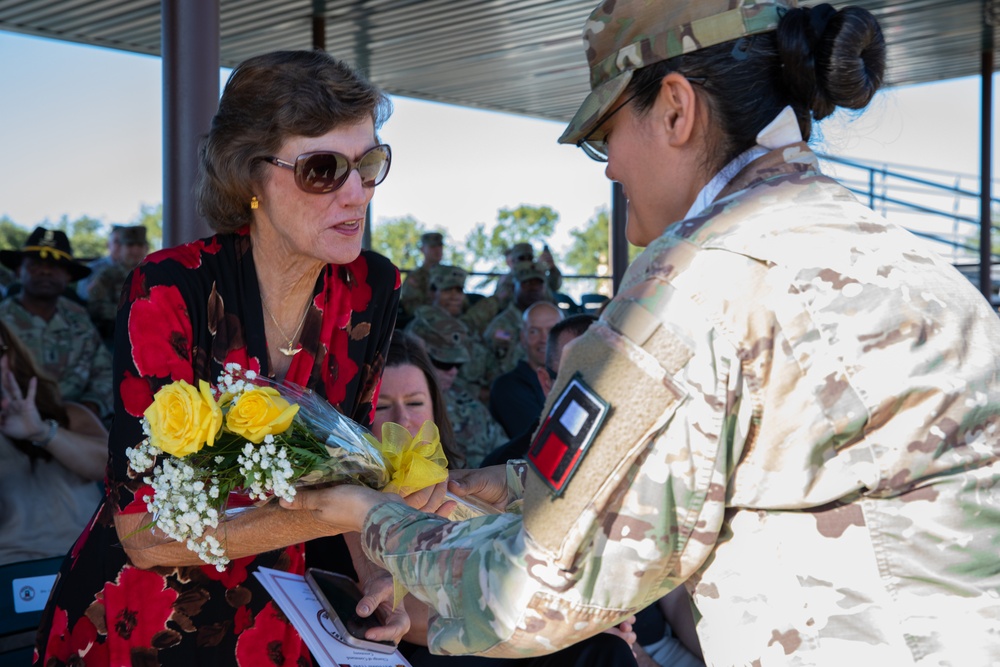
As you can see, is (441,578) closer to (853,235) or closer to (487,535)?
(487,535)

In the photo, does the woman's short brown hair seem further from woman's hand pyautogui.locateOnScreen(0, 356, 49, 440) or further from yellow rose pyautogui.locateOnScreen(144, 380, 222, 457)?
woman's hand pyautogui.locateOnScreen(0, 356, 49, 440)

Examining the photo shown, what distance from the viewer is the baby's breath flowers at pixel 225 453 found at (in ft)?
5.52

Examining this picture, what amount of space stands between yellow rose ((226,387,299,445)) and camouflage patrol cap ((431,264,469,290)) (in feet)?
29.5

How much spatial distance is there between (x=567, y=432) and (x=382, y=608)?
106 centimetres

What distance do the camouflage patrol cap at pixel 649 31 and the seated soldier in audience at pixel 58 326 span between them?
22.2 feet

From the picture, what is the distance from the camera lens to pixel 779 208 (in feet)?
4.11

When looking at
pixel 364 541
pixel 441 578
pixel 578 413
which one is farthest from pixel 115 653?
pixel 578 413

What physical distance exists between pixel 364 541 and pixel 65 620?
0.88 meters

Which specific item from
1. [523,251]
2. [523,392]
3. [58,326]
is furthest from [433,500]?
[523,251]

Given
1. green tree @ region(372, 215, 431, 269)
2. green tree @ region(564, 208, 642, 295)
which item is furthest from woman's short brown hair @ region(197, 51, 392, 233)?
green tree @ region(564, 208, 642, 295)

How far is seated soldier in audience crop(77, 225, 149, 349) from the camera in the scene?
9.27 meters

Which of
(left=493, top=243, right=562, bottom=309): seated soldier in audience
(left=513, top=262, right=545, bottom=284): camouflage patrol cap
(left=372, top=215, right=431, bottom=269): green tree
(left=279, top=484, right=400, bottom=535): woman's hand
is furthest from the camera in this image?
(left=372, top=215, right=431, bottom=269): green tree

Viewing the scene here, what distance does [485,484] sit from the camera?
2.17 meters

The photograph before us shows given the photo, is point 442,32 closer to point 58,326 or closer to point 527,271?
point 527,271
